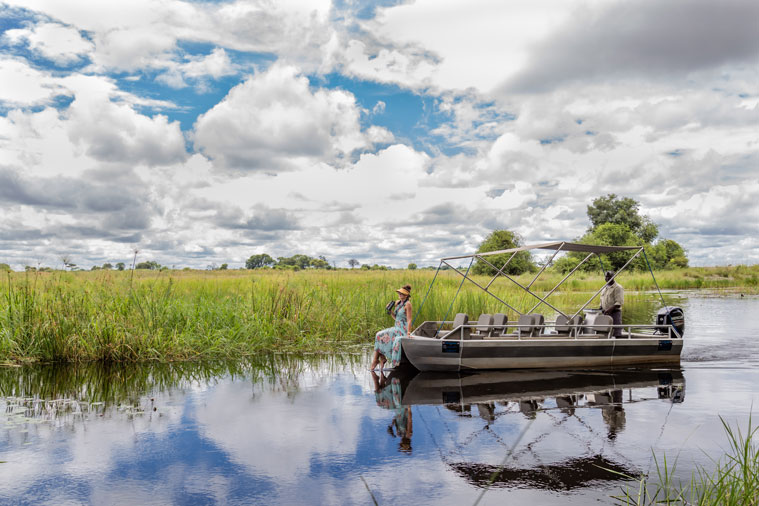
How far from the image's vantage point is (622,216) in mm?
82875

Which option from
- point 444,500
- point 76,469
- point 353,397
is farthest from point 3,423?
point 444,500

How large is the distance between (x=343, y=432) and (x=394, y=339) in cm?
469

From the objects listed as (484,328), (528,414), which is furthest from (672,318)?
(528,414)

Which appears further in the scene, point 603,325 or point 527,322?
point 527,322

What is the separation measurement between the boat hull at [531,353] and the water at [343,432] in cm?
35

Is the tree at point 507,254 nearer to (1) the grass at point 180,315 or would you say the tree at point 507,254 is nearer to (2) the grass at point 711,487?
(1) the grass at point 180,315

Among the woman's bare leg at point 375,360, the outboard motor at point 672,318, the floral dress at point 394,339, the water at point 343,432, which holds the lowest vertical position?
the water at point 343,432

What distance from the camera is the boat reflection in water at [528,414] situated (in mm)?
6094

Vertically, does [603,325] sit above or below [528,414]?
above

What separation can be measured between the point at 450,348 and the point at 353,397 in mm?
2926

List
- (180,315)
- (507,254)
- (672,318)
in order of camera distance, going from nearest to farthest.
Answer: (180,315) → (672,318) → (507,254)

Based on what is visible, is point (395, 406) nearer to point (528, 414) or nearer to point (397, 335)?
point (528, 414)

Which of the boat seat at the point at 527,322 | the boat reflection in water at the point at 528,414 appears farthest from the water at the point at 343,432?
the boat seat at the point at 527,322

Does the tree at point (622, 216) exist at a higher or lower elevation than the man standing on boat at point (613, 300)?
higher
